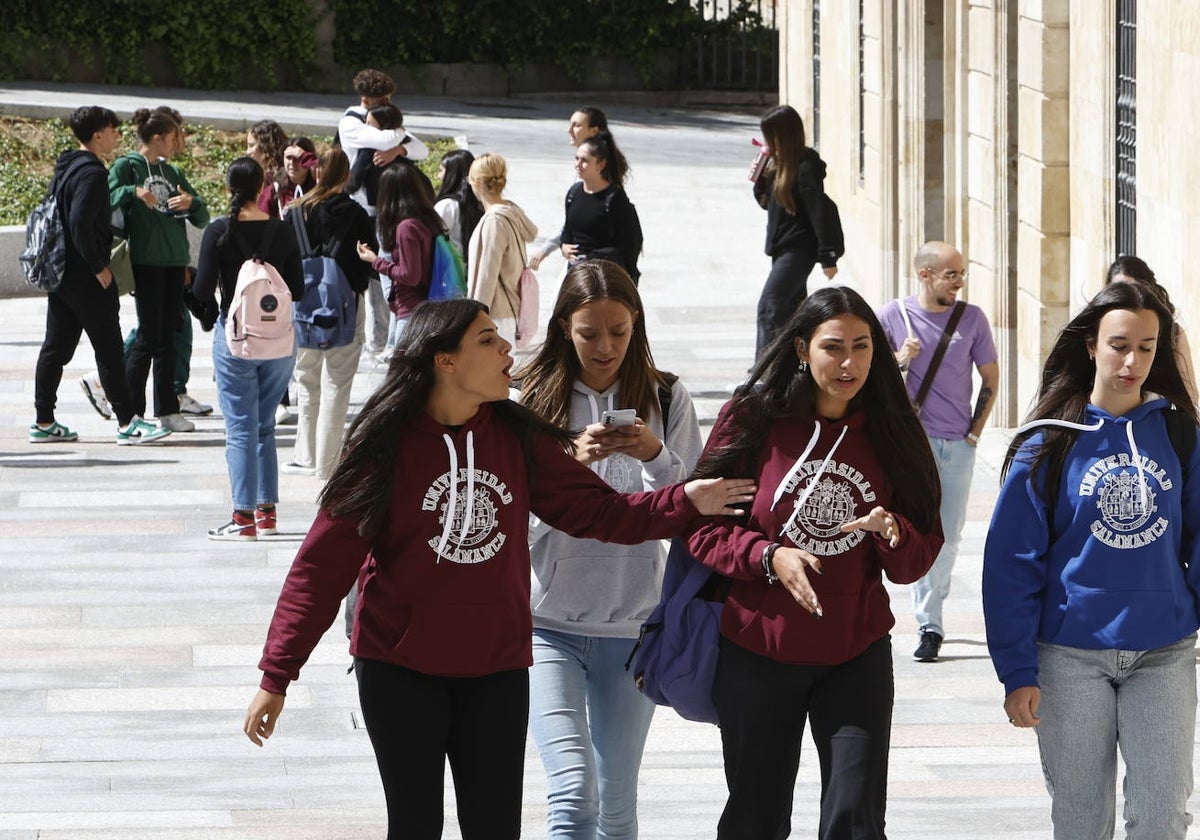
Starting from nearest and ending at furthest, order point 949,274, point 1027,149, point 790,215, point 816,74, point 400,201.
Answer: point 949,274 → point 400,201 → point 1027,149 → point 790,215 → point 816,74

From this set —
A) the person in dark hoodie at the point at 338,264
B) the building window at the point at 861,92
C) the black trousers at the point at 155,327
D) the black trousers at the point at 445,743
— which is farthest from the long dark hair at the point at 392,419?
the building window at the point at 861,92

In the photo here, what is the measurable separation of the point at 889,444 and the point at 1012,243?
8.12m

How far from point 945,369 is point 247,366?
3430 mm

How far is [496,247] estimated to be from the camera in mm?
11305

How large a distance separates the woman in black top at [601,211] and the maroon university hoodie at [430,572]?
7092 millimetres

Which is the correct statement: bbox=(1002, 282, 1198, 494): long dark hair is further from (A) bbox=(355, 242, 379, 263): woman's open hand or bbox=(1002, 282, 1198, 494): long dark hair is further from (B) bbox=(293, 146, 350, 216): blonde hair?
(B) bbox=(293, 146, 350, 216): blonde hair

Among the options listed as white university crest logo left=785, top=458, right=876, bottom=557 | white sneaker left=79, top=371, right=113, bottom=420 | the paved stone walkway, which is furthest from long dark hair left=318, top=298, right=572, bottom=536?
white sneaker left=79, top=371, right=113, bottom=420

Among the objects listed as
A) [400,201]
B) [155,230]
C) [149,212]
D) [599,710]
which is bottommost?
[599,710]

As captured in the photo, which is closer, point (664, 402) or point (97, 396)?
point (664, 402)

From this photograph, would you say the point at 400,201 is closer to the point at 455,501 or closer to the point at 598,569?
the point at 598,569

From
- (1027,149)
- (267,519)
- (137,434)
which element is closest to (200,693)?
(267,519)

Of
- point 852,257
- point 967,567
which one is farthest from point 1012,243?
point 852,257

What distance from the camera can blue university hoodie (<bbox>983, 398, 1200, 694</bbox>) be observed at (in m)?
4.81

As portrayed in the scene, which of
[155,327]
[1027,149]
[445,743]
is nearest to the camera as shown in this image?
[445,743]
